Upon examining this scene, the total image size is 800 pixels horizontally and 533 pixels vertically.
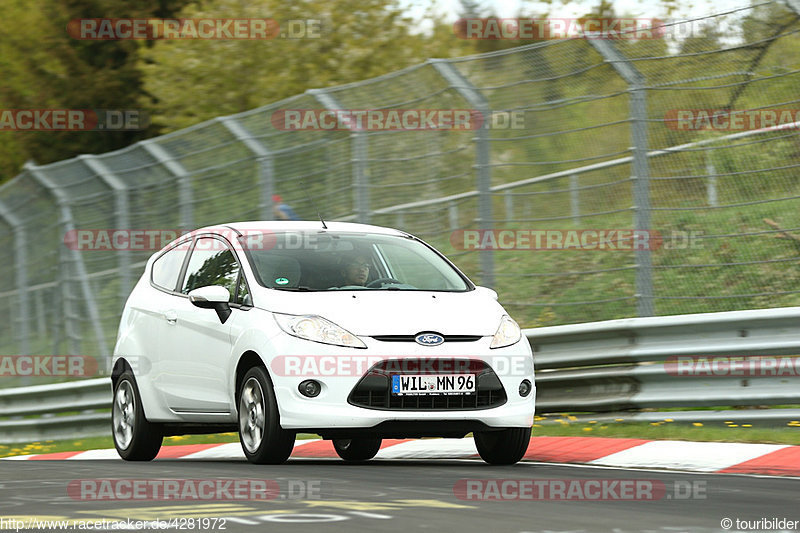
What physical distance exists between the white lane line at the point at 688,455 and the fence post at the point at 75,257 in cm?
968

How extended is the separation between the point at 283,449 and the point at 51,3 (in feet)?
110

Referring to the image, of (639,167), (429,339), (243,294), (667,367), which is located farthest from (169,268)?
(667,367)

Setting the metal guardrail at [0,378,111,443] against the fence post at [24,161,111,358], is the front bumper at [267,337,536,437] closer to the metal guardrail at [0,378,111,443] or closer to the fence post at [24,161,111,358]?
the metal guardrail at [0,378,111,443]

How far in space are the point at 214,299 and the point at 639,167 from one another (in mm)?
3660

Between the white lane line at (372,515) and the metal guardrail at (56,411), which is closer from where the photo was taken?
the white lane line at (372,515)

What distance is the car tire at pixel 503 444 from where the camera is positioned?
9477mm

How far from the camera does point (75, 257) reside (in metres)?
18.7

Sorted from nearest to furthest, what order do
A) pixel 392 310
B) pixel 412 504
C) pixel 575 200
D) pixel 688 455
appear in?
pixel 412 504, pixel 392 310, pixel 688 455, pixel 575 200

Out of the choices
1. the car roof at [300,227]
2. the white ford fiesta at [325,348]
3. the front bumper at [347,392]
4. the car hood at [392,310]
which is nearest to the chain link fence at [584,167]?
the car roof at [300,227]

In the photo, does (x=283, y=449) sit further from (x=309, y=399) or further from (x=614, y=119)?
(x=614, y=119)

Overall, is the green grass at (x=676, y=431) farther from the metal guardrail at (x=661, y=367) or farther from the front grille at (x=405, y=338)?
the front grille at (x=405, y=338)

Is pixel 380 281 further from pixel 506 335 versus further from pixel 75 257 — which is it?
pixel 75 257

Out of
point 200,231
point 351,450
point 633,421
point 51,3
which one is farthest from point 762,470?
point 51,3

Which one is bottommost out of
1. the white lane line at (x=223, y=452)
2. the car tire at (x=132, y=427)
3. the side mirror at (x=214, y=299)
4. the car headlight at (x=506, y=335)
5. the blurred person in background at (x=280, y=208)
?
the white lane line at (x=223, y=452)
